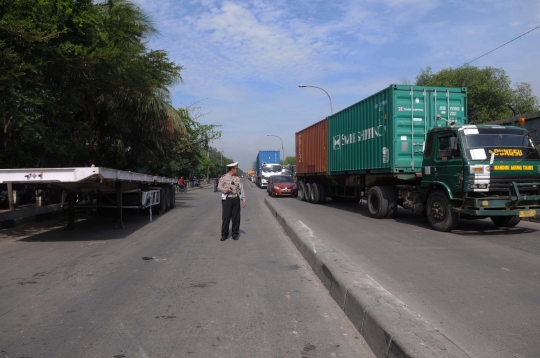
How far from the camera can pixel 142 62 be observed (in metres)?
14.1

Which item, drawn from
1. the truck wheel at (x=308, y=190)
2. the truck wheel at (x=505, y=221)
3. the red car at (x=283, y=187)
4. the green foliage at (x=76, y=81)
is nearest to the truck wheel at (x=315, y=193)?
the truck wheel at (x=308, y=190)

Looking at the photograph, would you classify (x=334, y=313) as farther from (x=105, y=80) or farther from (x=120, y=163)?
(x=120, y=163)

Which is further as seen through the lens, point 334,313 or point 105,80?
point 105,80

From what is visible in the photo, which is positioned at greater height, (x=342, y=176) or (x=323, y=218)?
(x=342, y=176)

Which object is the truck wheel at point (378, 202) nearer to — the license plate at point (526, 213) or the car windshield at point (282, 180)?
the license plate at point (526, 213)

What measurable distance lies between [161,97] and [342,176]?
7896 mm

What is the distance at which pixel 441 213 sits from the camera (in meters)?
10.4

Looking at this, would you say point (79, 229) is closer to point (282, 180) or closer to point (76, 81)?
point (76, 81)

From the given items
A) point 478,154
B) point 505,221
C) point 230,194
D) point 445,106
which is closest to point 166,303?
point 230,194

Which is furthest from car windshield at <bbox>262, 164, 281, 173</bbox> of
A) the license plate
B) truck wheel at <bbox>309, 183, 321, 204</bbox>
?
the license plate

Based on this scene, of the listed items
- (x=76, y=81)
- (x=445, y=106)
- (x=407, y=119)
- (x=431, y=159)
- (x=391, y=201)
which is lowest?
(x=391, y=201)

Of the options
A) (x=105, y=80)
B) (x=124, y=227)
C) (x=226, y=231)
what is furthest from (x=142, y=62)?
(x=226, y=231)

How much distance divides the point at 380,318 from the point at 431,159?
25.5ft

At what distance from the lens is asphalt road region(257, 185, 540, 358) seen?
4.14m
